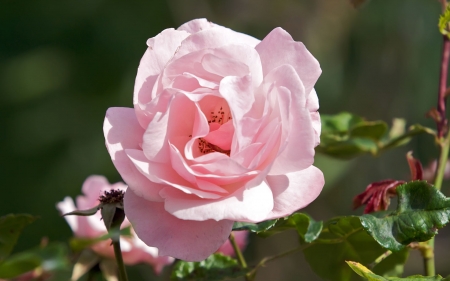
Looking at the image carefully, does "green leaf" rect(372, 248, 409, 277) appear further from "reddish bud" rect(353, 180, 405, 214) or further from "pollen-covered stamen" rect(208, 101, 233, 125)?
"pollen-covered stamen" rect(208, 101, 233, 125)

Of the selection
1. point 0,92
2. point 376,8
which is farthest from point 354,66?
point 0,92

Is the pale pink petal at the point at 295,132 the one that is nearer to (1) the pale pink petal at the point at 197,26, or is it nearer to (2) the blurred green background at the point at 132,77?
(1) the pale pink petal at the point at 197,26

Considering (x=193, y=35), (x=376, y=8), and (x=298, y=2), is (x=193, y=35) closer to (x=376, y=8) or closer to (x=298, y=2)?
(x=298, y=2)

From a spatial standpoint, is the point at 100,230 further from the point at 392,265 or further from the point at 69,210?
the point at 392,265

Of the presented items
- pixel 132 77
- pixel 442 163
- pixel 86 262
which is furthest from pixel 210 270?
pixel 132 77

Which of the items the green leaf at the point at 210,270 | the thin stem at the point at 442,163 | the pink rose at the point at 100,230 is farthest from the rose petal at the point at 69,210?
the thin stem at the point at 442,163

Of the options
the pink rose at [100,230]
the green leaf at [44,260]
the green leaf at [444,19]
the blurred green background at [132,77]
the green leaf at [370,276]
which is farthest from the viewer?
the blurred green background at [132,77]
